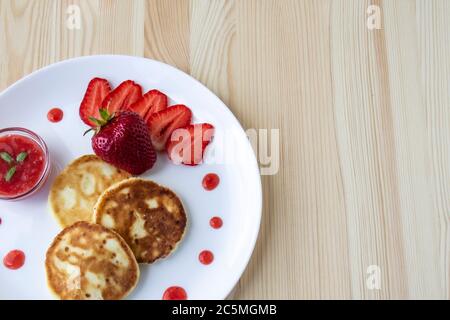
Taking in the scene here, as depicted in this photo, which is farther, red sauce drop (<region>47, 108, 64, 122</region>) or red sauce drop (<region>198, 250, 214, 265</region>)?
red sauce drop (<region>47, 108, 64, 122</region>)

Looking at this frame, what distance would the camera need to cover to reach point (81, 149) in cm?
159

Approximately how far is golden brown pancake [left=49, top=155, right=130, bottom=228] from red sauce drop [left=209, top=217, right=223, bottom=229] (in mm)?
299

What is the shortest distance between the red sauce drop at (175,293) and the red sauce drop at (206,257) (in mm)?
105

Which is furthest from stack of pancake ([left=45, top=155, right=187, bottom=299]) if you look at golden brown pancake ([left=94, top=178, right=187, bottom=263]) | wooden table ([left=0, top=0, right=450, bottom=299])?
wooden table ([left=0, top=0, right=450, bottom=299])

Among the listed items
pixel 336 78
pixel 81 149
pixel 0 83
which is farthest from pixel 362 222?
pixel 0 83

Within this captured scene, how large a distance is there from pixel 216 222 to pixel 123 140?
38cm

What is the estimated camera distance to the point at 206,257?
4.93 ft

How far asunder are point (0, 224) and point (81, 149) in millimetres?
331

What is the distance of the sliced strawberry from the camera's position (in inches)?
62.7

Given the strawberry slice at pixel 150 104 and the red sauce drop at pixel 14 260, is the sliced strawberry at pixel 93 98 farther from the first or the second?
the red sauce drop at pixel 14 260

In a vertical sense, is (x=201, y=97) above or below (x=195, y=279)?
above

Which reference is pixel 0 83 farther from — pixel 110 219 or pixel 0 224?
pixel 110 219

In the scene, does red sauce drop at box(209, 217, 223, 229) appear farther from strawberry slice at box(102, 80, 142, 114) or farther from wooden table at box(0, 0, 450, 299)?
strawberry slice at box(102, 80, 142, 114)

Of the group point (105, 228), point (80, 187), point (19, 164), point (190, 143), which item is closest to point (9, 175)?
point (19, 164)
